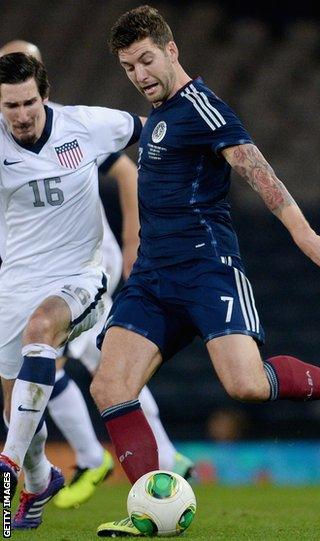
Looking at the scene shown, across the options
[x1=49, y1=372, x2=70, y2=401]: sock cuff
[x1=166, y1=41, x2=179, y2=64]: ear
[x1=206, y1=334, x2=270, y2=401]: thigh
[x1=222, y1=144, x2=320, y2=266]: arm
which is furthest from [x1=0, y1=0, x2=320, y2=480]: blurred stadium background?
[x1=222, y1=144, x2=320, y2=266]: arm

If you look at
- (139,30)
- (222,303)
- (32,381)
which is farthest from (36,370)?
(139,30)

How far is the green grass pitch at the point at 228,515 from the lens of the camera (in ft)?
17.4

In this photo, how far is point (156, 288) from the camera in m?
5.41

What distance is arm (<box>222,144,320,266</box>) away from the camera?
498cm

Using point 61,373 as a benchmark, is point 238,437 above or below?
below

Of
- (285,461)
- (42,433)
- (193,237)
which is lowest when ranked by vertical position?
(285,461)

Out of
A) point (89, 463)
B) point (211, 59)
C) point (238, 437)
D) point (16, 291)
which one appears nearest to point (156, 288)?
point (16, 291)

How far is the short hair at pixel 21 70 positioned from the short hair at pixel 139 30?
1.36 ft

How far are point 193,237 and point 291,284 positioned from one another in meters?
3.81

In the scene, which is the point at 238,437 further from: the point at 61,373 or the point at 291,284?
the point at 61,373

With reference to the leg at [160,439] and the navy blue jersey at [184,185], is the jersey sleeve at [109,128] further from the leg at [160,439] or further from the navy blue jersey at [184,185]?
the leg at [160,439]

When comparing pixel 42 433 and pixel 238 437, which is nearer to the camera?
pixel 42 433

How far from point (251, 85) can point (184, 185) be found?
13.6ft

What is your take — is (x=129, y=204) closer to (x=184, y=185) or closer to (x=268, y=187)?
(x=184, y=185)
